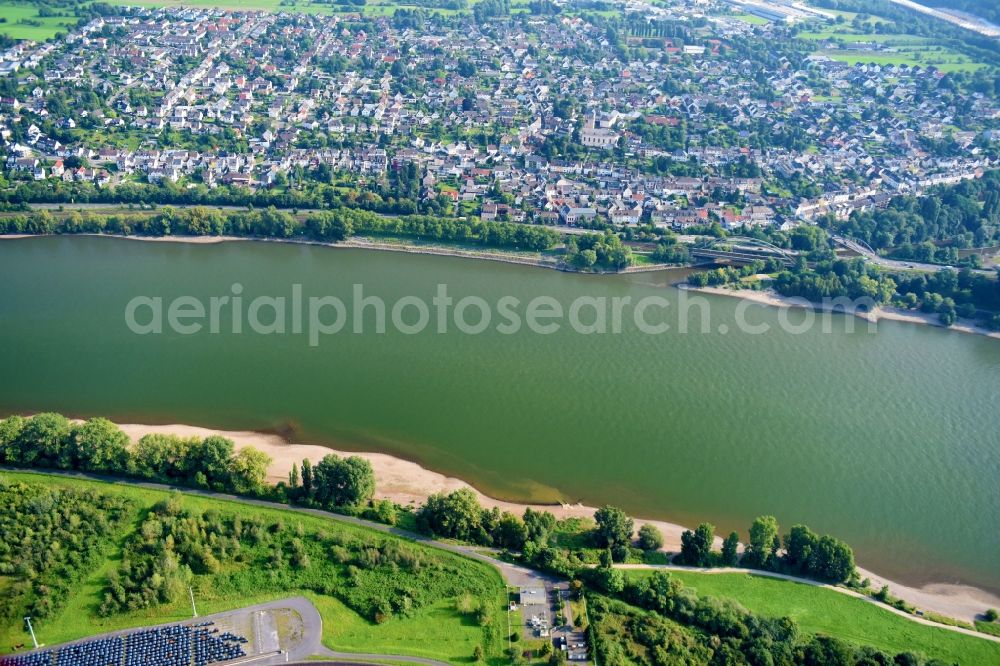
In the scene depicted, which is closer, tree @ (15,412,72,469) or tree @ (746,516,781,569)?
tree @ (746,516,781,569)

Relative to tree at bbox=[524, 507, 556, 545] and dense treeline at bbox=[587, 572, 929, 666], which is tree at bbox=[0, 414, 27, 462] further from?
dense treeline at bbox=[587, 572, 929, 666]

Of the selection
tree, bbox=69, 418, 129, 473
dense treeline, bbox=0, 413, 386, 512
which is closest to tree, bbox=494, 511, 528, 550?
dense treeline, bbox=0, 413, 386, 512

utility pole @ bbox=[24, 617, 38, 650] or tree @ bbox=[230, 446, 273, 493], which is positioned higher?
tree @ bbox=[230, 446, 273, 493]

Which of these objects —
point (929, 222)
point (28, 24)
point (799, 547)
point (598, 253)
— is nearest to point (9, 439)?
point (799, 547)

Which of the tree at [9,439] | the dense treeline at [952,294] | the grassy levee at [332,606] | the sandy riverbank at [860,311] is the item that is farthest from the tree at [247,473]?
the dense treeline at [952,294]

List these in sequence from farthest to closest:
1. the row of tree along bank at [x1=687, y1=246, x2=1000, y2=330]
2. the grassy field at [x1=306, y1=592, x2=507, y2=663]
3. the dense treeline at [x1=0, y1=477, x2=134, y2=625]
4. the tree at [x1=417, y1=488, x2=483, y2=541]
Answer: the row of tree along bank at [x1=687, y1=246, x2=1000, y2=330]
the tree at [x1=417, y1=488, x2=483, y2=541]
the dense treeline at [x1=0, y1=477, x2=134, y2=625]
the grassy field at [x1=306, y1=592, x2=507, y2=663]

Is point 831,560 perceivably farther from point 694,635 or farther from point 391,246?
point 391,246
